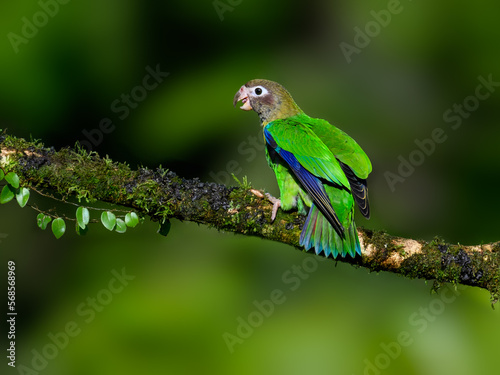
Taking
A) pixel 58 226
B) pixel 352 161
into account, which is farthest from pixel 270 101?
pixel 58 226

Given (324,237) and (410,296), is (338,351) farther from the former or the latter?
(324,237)

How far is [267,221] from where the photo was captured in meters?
3.66

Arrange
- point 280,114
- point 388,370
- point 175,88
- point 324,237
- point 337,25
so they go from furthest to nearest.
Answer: point 337,25 → point 175,88 → point 388,370 → point 280,114 → point 324,237

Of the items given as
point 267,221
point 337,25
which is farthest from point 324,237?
point 337,25

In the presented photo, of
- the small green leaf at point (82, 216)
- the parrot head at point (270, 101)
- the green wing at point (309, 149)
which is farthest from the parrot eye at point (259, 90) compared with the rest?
the small green leaf at point (82, 216)

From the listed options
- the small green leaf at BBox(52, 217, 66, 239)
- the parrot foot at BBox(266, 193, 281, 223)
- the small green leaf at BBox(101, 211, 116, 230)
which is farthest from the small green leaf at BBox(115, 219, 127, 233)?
the parrot foot at BBox(266, 193, 281, 223)

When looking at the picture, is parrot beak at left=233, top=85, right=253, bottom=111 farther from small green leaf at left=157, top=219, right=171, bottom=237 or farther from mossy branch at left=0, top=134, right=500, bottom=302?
small green leaf at left=157, top=219, right=171, bottom=237

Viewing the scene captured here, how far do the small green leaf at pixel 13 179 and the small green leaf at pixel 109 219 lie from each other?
20.7 inches

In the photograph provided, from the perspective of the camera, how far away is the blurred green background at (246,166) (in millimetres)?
5832

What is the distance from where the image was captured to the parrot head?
15.1 feet

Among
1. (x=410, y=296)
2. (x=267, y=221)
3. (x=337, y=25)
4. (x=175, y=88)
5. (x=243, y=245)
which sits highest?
(x=337, y=25)

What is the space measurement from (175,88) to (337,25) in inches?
94.5

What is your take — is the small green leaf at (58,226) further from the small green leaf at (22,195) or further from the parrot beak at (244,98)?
the parrot beak at (244,98)

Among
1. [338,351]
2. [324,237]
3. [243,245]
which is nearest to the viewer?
[324,237]
